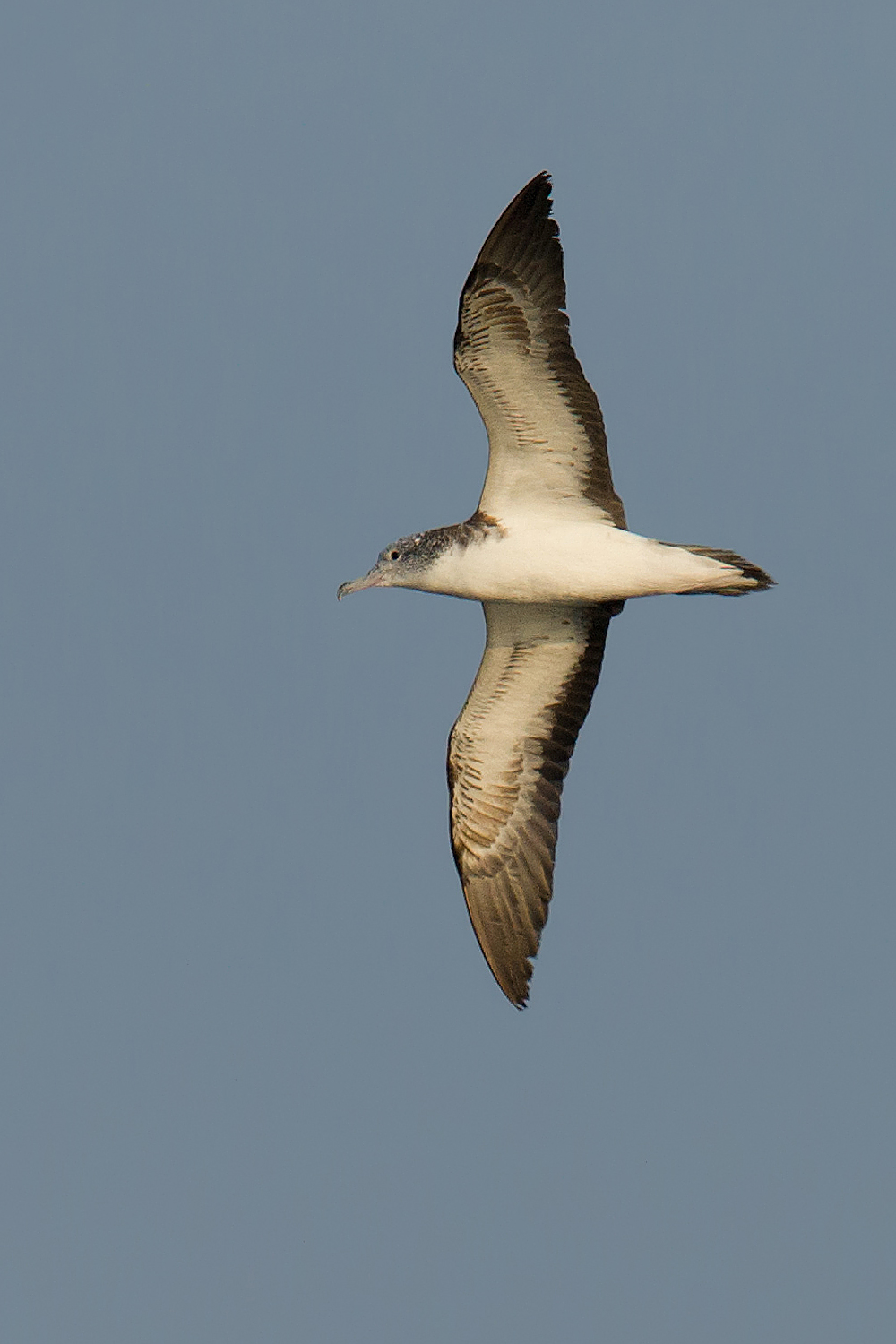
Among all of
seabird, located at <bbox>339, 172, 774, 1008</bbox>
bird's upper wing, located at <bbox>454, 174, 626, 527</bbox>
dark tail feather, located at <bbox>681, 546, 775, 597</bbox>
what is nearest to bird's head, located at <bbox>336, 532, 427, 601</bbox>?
seabird, located at <bbox>339, 172, 774, 1008</bbox>

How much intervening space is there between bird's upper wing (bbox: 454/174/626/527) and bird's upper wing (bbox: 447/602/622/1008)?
3.89ft

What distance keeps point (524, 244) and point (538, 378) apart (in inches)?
39.1

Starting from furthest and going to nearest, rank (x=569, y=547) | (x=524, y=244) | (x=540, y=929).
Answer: (x=540, y=929) → (x=569, y=547) → (x=524, y=244)

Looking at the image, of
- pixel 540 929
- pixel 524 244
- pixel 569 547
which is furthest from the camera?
pixel 540 929

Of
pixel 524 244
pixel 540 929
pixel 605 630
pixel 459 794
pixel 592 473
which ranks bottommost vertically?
pixel 540 929

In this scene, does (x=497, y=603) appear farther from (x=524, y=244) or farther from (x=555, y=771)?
(x=524, y=244)

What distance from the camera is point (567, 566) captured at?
14250 millimetres

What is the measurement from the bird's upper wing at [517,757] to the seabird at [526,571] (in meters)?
0.01

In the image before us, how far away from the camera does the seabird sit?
1353 centimetres

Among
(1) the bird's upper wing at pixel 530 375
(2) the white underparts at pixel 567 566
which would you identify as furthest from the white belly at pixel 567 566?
(1) the bird's upper wing at pixel 530 375

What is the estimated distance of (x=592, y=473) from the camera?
14.3 meters

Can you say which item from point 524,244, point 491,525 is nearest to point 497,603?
point 491,525

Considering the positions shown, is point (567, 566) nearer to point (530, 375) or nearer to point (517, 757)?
point (530, 375)

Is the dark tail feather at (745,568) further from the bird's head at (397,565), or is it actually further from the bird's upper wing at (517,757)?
the bird's head at (397,565)
